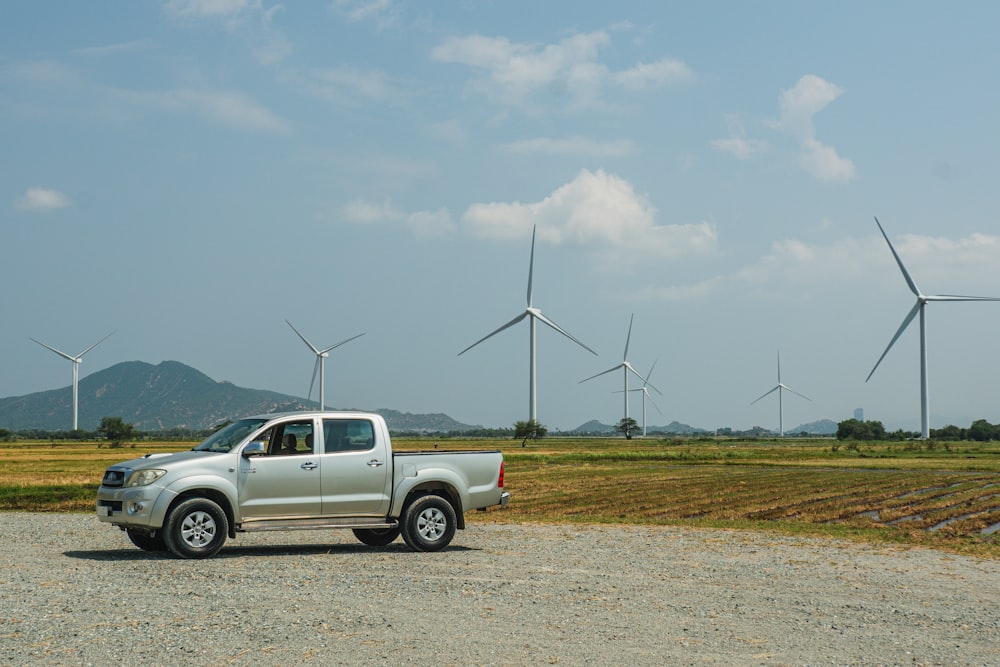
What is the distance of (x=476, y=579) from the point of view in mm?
14469

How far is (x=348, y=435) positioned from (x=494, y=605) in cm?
620

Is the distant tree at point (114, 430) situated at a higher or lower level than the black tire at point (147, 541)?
lower

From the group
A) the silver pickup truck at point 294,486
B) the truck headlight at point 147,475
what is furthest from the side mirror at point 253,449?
the truck headlight at point 147,475

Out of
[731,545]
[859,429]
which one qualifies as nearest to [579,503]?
[731,545]

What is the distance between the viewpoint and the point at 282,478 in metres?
17.0

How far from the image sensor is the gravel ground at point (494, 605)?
978 cm

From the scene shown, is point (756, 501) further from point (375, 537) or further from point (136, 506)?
point (136, 506)

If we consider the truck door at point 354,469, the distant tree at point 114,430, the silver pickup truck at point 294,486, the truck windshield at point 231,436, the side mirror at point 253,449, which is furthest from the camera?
the distant tree at point 114,430

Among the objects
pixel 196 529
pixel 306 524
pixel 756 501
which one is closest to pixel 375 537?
pixel 306 524

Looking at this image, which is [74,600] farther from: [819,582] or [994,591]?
[994,591]

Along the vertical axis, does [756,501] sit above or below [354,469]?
below

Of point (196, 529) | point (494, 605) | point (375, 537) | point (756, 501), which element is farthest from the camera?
point (756, 501)

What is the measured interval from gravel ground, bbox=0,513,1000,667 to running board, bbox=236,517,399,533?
47 cm

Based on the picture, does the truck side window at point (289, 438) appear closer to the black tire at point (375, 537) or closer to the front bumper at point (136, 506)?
the front bumper at point (136, 506)
